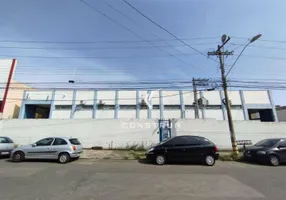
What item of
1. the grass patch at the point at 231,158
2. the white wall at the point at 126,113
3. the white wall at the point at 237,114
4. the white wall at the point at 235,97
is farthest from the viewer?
the white wall at the point at 235,97

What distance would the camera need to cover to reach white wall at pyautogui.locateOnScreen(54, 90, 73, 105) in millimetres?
31812

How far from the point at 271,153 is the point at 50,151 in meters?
13.1

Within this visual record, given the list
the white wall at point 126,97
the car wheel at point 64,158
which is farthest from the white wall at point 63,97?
the car wheel at point 64,158

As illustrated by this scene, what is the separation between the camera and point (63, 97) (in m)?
32.1

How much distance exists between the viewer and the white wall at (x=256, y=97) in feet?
106

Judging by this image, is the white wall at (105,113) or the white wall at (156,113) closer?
the white wall at (105,113)

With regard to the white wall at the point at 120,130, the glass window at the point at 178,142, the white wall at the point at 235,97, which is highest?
the white wall at the point at 235,97

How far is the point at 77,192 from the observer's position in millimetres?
5879

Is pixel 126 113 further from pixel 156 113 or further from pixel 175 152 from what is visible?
pixel 175 152

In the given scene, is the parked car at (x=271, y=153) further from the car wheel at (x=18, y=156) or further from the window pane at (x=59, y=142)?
the car wheel at (x=18, y=156)

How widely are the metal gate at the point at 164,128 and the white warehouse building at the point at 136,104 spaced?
1257 centimetres

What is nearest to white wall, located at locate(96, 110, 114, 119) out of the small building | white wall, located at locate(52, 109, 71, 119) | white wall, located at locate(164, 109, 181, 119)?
white wall, located at locate(52, 109, 71, 119)

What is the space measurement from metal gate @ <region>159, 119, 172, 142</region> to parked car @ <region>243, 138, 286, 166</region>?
23.6 feet

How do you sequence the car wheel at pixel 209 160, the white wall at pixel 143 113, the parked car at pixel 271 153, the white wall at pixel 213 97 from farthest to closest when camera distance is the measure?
the white wall at pixel 213 97 → the white wall at pixel 143 113 → the parked car at pixel 271 153 → the car wheel at pixel 209 160
